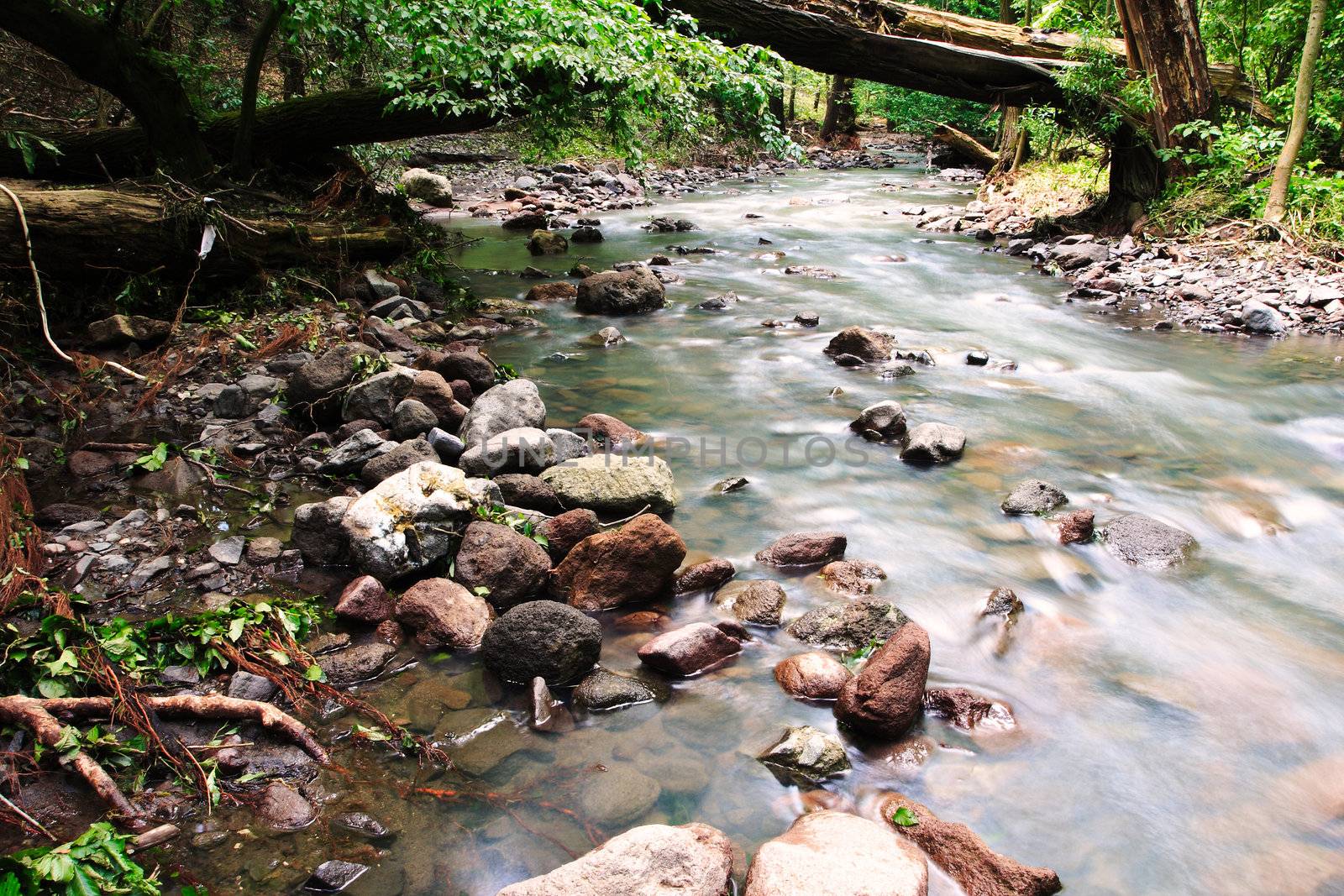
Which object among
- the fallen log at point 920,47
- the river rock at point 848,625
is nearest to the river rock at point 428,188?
the fallen log at point 920,47

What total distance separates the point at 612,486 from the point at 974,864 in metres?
2.90

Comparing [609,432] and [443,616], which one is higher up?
[609,432]

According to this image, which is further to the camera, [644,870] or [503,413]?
[503,413]

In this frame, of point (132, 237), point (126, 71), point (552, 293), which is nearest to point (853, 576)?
point (132, 237)

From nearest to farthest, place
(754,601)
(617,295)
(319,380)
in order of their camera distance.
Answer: (754,601), (319,380), (617,295)

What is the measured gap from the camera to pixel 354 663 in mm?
3604

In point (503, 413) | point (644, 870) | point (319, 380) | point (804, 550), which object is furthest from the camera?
point (319, 380)

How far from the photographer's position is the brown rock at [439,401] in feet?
19.2

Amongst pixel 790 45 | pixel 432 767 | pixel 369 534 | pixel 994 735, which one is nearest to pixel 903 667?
pixel 994 735

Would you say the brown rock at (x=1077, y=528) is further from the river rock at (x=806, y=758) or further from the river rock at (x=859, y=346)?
the river rock at (x=859, y=346)

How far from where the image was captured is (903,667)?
3.37 meters

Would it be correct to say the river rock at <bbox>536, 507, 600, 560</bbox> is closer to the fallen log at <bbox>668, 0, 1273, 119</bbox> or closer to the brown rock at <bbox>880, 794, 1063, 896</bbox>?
the brown rock at <bbox>880, 794, 1063, 896</bbox>

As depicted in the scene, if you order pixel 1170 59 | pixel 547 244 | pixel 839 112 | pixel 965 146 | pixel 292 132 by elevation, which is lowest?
pixel 547 244

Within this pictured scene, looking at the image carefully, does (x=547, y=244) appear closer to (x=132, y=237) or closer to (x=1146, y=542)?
(x=132, y=237)
